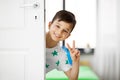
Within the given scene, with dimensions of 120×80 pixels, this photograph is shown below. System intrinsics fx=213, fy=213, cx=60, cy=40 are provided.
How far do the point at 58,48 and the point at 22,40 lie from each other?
24.1 inches

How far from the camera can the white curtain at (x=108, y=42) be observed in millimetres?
3391

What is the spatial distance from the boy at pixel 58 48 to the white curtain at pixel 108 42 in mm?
918

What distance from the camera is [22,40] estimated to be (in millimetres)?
2123

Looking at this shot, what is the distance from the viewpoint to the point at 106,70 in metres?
3.42

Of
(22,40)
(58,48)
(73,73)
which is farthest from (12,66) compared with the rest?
(73,73)

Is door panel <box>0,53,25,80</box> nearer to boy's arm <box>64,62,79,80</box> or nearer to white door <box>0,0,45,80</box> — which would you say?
white door <box>0,0,45,80</box>

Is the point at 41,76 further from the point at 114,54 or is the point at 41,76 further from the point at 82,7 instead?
the point at 82,7

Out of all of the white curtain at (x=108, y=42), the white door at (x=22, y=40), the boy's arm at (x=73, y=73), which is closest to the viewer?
the white door at (x=22, y=40)

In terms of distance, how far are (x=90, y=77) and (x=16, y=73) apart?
3.21 feet

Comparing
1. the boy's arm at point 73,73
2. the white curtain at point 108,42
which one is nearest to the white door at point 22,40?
the boy's arm at point 73,73

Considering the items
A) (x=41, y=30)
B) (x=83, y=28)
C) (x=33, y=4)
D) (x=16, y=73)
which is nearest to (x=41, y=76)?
(x=16, y=73)

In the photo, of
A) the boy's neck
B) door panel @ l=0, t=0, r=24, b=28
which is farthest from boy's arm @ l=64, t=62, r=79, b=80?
door panel @ l=0, t=0, r=24, b=28

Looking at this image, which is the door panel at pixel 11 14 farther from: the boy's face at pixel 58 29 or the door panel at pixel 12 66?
the boy's face at pixel 58 29

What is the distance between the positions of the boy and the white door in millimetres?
417
